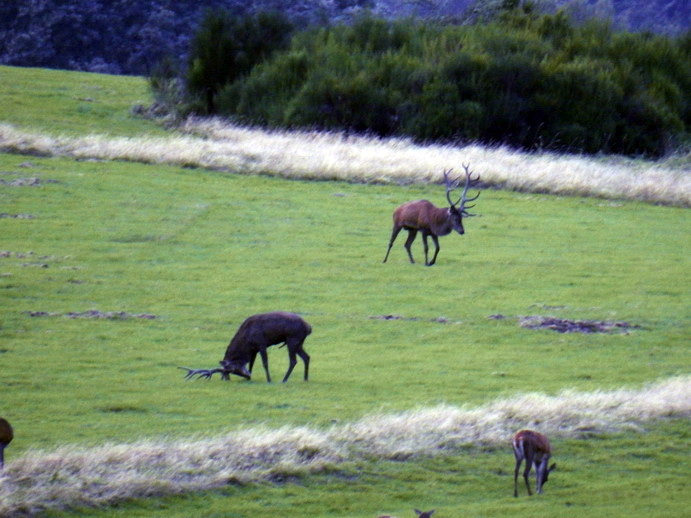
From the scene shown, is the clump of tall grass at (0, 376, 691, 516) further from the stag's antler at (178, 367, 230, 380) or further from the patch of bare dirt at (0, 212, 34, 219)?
the patch of bare dirt at (0, 212, 34, 219)

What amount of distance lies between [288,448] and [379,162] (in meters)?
23.6

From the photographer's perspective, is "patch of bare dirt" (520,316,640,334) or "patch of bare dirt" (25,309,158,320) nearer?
"patch of bare dirt" (25,309,158,320)

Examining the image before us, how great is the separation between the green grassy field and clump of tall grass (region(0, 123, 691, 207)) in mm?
953

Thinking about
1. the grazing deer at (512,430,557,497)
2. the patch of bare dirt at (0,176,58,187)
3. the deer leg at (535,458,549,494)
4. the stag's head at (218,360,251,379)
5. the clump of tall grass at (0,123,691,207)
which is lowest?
the clump of tall grass at (0,123,691,207)

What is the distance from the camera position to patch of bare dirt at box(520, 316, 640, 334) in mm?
18062

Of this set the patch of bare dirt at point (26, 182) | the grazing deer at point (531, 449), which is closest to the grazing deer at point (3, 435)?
the grazing deer at point (531, 449)

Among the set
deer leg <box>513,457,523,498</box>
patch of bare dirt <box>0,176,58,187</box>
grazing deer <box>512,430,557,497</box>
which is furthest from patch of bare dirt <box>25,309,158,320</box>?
patch of bare dirt <box>0,176,58,187</box>

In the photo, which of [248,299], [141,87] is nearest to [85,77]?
[141,87]

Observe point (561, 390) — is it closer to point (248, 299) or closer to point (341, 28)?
point (248, 299)

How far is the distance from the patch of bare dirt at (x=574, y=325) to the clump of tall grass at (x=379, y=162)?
13.8m

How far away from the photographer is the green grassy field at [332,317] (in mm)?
10625

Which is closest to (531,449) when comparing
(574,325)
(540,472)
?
(540,472)

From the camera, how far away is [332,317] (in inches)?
730

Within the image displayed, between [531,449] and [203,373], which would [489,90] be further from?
[531,449]
